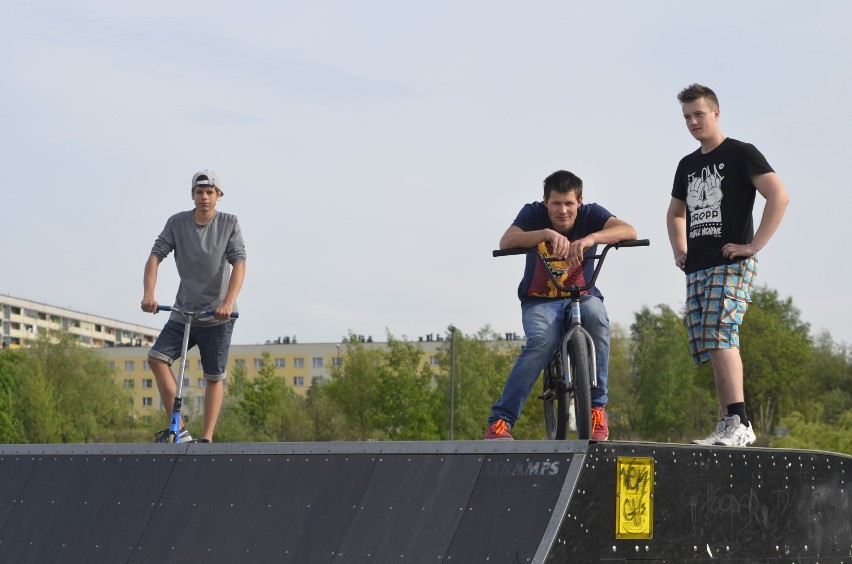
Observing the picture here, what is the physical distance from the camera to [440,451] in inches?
199

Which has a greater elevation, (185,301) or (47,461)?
(185,301)

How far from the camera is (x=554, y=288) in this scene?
6.38 m

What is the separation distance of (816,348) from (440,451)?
3566 inches

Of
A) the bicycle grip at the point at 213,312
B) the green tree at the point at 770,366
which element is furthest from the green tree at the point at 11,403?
the bicycle grip at the point at 213,312

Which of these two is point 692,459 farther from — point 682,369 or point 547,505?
point 682,369

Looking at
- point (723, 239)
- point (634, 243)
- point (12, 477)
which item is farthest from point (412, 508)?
point (12, 477)

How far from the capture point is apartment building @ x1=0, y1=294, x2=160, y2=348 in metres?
164

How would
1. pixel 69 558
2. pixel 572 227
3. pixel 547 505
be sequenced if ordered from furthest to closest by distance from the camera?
pixel 572 227 < pixel 69 558 < pixel 547 505

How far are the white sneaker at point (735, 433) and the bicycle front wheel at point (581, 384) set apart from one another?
691 mm

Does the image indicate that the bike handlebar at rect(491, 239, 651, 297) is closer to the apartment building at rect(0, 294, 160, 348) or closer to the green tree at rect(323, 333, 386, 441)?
the green tree at rect(323, 333, 386, 441)

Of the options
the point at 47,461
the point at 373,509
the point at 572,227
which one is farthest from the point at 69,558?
the point at 572,227

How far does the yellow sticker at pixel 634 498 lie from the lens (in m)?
4.67

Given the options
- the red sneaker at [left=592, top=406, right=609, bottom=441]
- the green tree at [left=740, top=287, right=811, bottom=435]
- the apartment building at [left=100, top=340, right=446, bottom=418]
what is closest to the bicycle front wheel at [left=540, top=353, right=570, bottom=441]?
the red sneaker at [left=592, top=406, right=609, bottom=441]

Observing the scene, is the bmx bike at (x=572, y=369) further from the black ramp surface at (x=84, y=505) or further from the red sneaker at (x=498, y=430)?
the black ramp surface at (x=84, y=505)
